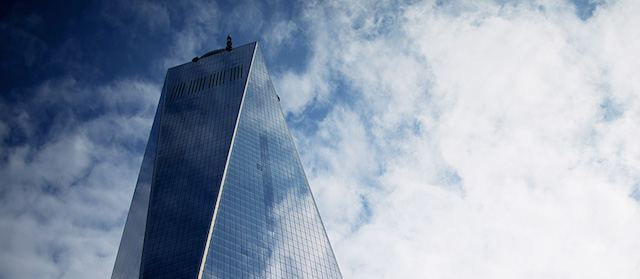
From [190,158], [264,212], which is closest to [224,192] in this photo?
[264,212]

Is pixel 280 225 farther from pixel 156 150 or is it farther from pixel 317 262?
pixel 156 150

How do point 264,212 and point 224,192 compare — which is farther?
point 264,212

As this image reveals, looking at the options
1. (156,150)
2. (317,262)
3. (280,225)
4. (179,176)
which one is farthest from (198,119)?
(317,262)

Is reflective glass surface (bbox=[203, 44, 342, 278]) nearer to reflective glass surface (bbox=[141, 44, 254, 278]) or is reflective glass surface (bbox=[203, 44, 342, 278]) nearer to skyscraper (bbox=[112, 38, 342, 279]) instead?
skyscraper (bbox=[112, 38, 342, 279])

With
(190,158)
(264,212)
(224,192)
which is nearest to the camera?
(224,192)

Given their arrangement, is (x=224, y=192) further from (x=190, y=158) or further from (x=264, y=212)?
(x=190, y=158)

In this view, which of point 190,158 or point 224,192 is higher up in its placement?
point 190,158

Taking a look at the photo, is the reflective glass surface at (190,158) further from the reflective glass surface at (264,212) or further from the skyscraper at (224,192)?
the reflective glass surface at (264,212)

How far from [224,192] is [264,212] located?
8.19 meters

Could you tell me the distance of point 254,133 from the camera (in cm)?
9031

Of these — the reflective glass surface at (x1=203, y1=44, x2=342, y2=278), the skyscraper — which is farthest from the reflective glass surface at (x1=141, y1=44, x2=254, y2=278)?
the reflective glass surface at (x1=203, y1=44, x2=342, y2=278)

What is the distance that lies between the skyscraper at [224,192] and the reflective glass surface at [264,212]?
0.19 metres

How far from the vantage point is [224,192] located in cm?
7306

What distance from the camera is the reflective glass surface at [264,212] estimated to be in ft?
215
